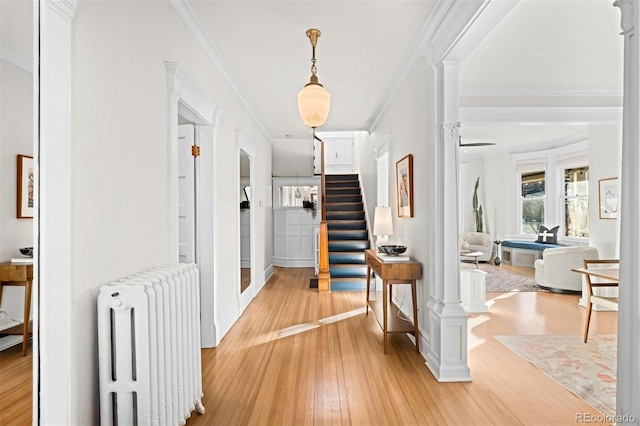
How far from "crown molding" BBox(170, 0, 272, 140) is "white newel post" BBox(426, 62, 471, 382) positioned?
6.52ft

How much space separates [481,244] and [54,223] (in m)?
8.65

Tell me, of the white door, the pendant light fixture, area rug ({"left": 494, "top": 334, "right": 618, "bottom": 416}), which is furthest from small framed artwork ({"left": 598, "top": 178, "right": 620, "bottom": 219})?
the white door

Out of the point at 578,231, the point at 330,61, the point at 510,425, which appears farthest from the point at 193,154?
the point at 578,231

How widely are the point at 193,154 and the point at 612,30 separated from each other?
3680mm

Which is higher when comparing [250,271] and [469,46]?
[469,46]

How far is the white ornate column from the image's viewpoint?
1317mm

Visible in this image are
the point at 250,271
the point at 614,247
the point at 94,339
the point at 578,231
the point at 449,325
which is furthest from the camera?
the point at 578,231

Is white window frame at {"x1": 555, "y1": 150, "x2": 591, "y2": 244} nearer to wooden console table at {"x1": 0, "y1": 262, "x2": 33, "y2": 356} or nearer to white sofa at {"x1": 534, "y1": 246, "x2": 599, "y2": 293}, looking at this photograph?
white sofa at {"x1": 534, "y1": 246, "x2": 599, "y2": 293}

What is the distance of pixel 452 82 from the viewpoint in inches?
110

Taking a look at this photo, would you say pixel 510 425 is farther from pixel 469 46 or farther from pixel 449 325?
pixel 469 46

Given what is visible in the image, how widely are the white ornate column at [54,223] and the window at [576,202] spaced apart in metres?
8.56

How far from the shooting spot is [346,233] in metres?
6.92

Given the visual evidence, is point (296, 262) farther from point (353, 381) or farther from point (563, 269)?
point (353, 381)

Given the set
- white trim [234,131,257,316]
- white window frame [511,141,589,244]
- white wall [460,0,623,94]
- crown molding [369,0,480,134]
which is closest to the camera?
crown molding [369,0,480,134]
